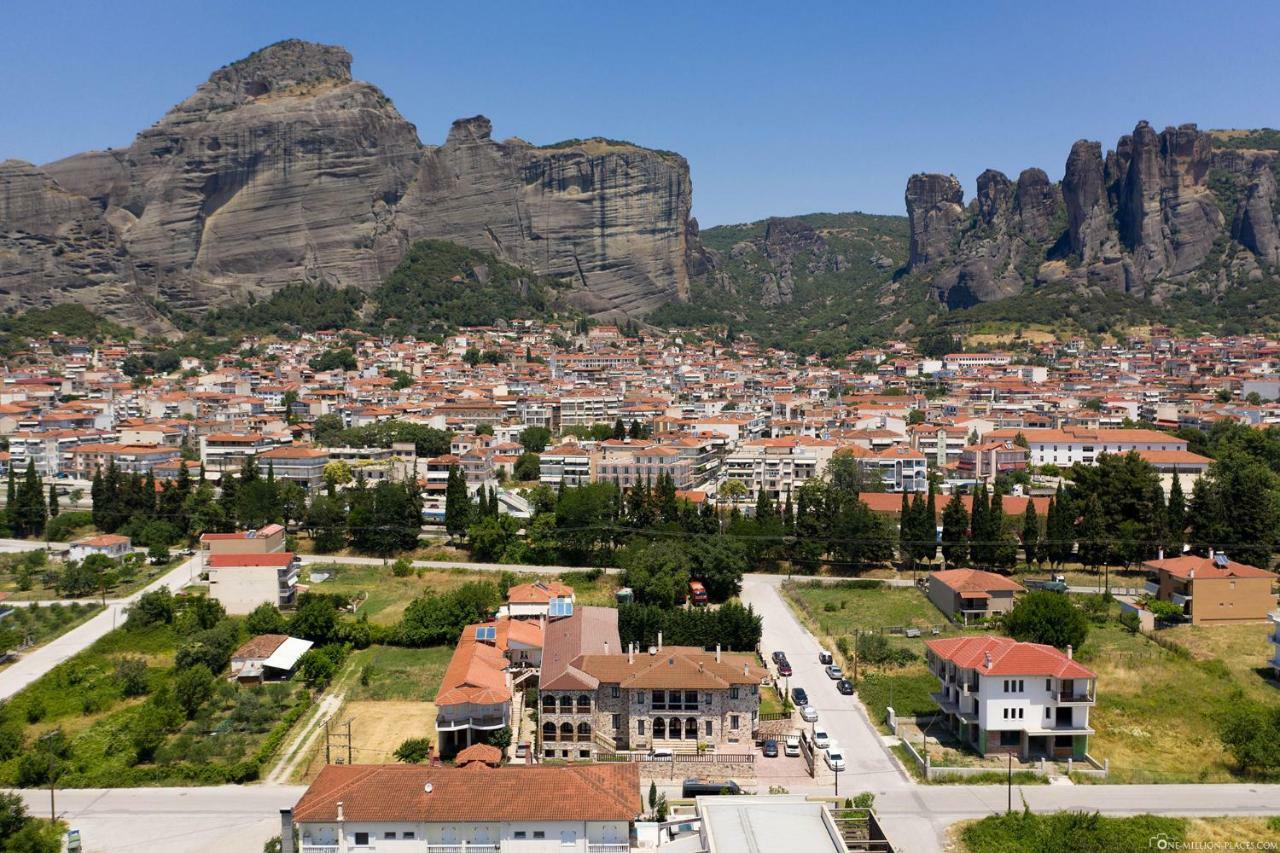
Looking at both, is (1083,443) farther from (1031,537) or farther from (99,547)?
(99,547)

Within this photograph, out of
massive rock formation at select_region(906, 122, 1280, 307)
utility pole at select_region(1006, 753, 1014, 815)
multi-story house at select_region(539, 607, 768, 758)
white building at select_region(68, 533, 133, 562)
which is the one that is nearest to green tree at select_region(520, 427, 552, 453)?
white building at select_region(68, 533, 133, 562)

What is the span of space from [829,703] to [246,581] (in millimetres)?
22845

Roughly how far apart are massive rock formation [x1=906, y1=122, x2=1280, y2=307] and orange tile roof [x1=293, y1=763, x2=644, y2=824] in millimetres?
132929

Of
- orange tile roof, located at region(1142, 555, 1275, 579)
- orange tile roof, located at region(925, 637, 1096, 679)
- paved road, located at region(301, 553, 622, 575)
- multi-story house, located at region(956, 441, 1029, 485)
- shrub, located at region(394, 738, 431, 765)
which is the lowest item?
shrub, located at region(394, 738, 431, 765)

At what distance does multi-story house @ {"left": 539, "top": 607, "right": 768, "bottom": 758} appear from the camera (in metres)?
27.2

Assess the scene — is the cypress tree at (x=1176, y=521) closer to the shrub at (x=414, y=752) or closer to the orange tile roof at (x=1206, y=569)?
the orange tile roof at (x=1206, y=569)

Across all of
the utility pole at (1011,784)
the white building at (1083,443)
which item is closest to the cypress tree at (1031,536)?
the utility pole at (1011,784)

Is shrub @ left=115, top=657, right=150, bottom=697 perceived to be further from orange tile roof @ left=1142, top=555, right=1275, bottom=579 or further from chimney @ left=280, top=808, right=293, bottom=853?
orange tile roof @ left=1142, top=555, right=1275, bottom=579

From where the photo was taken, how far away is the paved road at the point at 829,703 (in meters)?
25.2

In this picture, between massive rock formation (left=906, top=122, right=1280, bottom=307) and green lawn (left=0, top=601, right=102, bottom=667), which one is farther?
massive rock formation (left=906, top=122, right=1280, bottom=307)

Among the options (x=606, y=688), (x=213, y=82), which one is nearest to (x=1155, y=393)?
(x=606, y=688)

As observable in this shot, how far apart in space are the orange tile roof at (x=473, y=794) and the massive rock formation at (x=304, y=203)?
11850cm

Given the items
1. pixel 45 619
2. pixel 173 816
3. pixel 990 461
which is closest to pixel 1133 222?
pixel 990 461

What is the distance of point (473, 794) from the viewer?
21.8m
